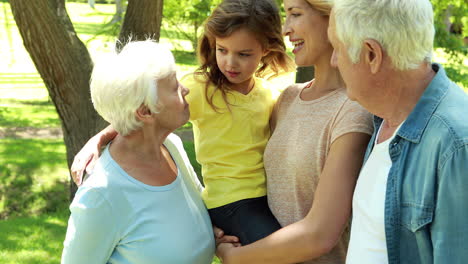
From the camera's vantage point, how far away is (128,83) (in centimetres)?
229

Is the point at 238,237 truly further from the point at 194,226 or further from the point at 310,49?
the point at 310,49

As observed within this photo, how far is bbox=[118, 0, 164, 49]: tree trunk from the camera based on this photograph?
217 inches

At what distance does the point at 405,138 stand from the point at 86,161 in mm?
1369

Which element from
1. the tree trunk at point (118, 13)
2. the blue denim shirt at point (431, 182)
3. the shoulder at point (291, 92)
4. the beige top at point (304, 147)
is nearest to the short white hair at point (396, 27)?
the blue denim shirt at point (431, 182)

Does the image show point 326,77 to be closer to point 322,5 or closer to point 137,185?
point 322,5

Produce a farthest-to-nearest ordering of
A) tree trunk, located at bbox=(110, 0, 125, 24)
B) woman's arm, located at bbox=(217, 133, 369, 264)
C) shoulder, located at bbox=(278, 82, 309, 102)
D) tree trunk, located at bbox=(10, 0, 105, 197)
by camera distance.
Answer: tree trunk, located at bbox=(110, 0, 125, 24) < tree trunk, located at bbox=(10, 0, 105, 197) < shoulder, located at bbox=(278, 82, 309, 102) < woman's arm, located at bbox=(217, 133, 369, 264)

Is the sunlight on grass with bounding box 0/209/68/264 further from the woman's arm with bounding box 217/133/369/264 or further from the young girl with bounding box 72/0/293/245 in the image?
the woman's arm with bounding box 217/133/369/264

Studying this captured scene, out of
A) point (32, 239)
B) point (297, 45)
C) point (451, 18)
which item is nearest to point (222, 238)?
point (297, 45)

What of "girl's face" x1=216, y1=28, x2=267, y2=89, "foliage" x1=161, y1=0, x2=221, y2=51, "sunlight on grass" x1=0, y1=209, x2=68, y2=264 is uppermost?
"girl's face" x1=216, y1=28, x2=267, y2=89

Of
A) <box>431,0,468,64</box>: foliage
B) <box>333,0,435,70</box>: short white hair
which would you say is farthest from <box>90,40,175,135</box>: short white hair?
<box>431,0,468,64</box>: foliage

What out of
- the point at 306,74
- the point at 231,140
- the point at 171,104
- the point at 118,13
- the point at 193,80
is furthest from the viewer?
the point at 118,13

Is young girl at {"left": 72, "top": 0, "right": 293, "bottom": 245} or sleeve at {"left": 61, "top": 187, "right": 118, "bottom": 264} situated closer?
sleeve at {"left": 61, "top": 187, "right": 118, "bottom": 264}

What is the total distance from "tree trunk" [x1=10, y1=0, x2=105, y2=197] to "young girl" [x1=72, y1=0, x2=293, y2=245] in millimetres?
2796

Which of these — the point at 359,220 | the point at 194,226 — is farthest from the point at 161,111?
the point at 359,220
